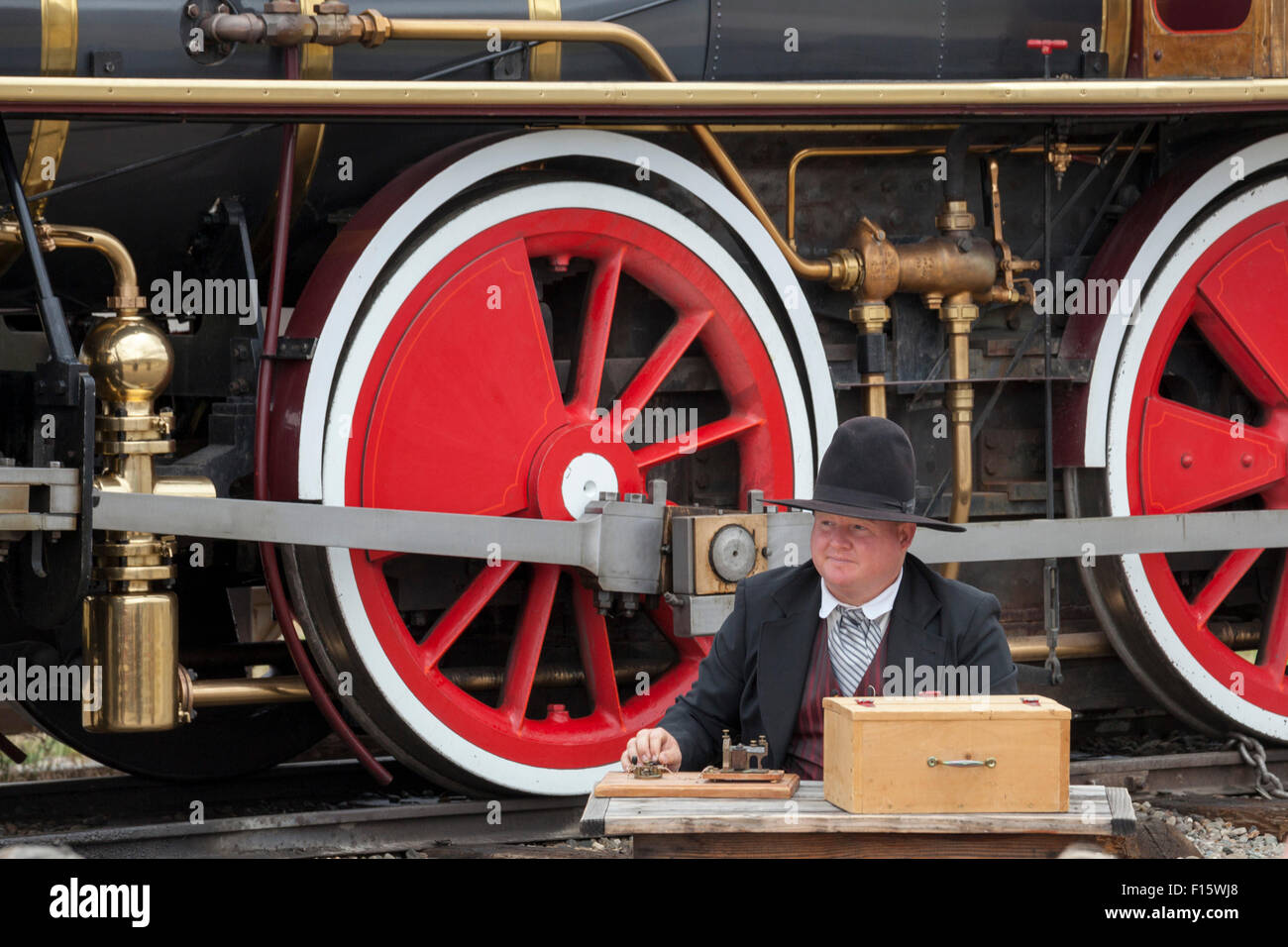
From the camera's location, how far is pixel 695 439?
5.31m

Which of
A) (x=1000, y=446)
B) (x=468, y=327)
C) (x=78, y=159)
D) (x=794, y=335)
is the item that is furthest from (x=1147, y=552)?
(x=78, y=159)

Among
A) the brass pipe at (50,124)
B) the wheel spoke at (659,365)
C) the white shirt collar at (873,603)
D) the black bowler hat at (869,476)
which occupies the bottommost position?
the white shirt collar at (873,603)

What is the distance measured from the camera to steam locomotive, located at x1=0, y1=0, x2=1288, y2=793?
452 cm

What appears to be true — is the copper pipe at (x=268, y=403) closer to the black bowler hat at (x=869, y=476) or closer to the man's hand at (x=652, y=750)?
the man's hand at (x=652, y=750)

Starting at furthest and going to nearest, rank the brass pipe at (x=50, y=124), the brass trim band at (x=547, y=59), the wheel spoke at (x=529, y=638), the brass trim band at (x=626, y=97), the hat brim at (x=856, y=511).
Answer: the wheel spoke at (x=529, y=638)
the brass trim band at (x=547, y=59)
the brass pipe at (x=50, y=124)
the brass trim band at (x=626, y=97)
the hat brim at (x=856, y=511)

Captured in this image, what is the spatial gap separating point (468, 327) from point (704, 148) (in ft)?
2.66

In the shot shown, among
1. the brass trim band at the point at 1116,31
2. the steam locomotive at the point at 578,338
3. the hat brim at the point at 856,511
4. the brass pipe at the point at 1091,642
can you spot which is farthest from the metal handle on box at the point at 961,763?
the brass trim band at the point at 1116,31

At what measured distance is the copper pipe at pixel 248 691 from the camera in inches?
185

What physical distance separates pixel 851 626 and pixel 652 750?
1.46 ft

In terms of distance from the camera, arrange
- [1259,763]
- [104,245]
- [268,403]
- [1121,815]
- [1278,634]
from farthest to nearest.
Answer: [1278,634], [1259,763], [268,403], [104,245], [1121,815]

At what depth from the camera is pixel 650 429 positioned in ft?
17.7

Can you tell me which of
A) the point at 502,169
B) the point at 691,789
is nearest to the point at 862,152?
the point at 502,169

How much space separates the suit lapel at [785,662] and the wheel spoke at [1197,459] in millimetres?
2407

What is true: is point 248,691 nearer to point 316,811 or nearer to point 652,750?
point 316,811
